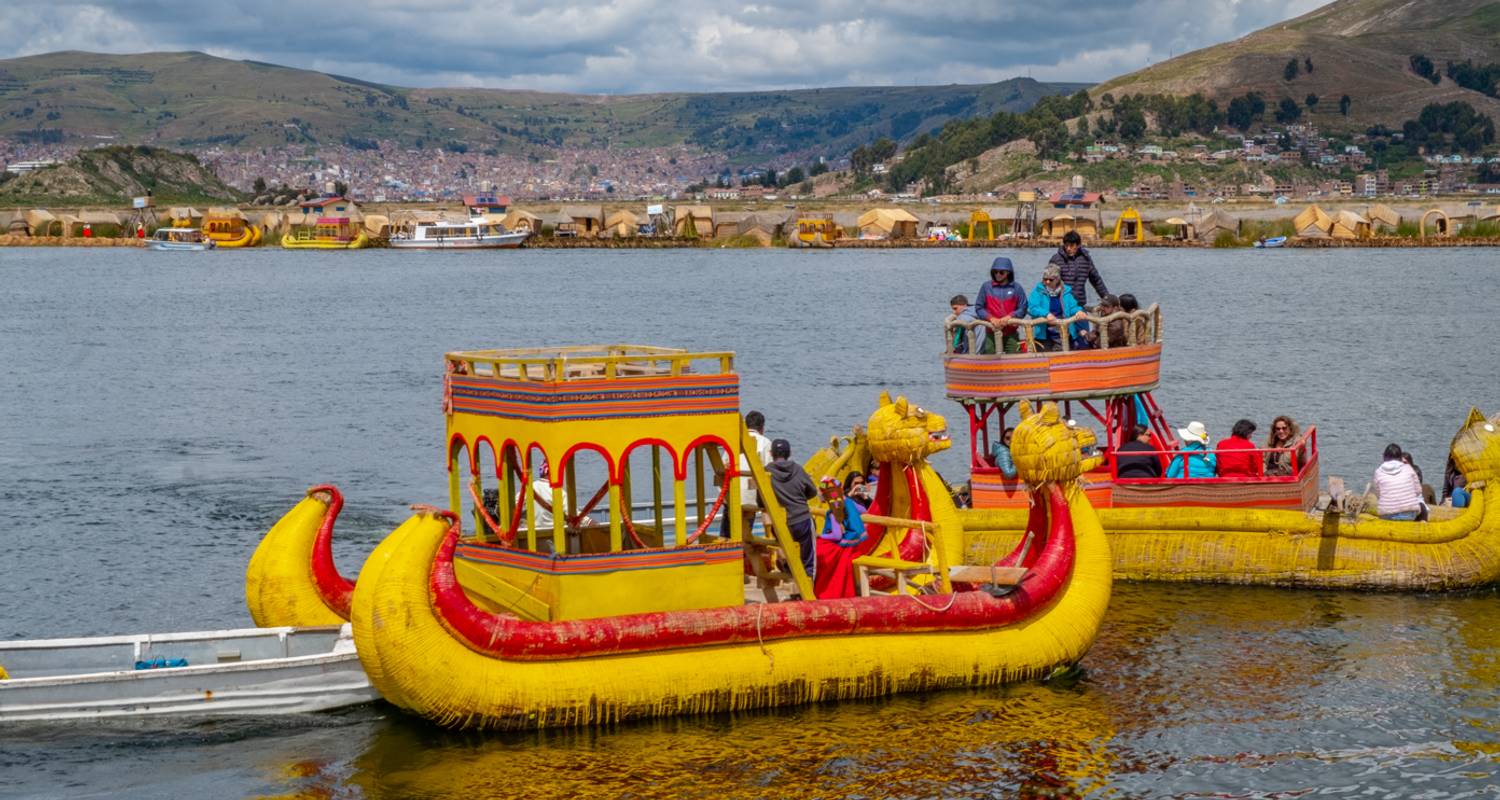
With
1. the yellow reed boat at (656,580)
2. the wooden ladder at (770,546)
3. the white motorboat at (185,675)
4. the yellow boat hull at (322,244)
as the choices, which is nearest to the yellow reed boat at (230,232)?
the yellow boat hull at (322,244)

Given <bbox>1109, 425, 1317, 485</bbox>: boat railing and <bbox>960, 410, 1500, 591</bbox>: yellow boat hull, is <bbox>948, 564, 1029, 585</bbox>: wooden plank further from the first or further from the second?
<bbox>1109, 425, 1317, 485</bbox>: boat railing

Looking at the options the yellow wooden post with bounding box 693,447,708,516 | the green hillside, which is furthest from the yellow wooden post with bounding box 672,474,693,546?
the green hillside

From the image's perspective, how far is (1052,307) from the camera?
2498cm

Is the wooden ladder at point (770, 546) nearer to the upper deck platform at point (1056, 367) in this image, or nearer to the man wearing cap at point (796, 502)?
the man wearing cap at point (796, 502)

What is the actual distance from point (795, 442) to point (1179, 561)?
53.7 ft

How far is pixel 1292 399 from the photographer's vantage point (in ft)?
159

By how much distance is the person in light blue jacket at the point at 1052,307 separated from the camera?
2483 centimetres

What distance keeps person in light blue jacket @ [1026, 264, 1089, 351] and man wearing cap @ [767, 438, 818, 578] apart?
6.39m

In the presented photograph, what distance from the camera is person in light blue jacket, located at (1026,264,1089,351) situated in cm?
2483

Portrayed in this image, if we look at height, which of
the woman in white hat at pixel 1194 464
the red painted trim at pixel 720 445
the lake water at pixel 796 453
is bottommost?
the lake water at pixel 796 453

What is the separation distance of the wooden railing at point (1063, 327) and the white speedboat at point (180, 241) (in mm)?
138605

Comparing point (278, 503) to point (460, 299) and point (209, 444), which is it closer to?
point (209, 444)

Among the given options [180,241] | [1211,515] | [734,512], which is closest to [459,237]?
[180,241]

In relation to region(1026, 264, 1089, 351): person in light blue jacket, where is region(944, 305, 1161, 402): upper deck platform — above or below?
below
